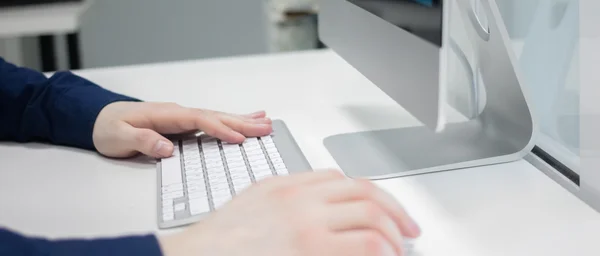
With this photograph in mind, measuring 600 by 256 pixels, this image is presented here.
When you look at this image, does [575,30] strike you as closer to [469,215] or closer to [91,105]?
[469,215]

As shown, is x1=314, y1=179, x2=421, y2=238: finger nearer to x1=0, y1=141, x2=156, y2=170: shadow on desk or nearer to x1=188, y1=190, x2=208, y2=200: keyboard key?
x1=188, y1=190, x2=208, y2=200: keyboard key

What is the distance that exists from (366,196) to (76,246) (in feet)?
0.69

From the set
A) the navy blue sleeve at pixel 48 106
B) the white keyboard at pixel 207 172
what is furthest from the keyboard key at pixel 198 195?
the navy blue sleeve at pixel 48 106

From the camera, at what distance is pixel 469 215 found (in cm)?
60

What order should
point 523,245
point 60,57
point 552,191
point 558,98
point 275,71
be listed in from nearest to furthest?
point 523,245 < point 552,191 < point 558,98 < point 275,71 < point 60,57

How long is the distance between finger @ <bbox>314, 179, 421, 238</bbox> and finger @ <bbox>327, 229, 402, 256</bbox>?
→ 4 cm

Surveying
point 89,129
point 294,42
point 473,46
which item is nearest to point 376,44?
point 473,46

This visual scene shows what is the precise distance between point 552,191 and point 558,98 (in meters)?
0.16

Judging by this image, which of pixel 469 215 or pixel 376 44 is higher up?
pixel 376 44

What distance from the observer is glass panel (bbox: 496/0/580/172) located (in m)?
0.73

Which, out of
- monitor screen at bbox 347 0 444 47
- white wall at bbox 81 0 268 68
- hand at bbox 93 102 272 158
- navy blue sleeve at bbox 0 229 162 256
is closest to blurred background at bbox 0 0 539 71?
white wall at bbox 81 0 268 68

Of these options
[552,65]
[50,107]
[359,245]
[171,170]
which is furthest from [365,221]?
[50,107]

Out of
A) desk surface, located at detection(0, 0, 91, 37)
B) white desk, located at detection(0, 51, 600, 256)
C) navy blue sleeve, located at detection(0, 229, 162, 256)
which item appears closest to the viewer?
navy blue sleeve, located at detection(0, 229, 162, 256)

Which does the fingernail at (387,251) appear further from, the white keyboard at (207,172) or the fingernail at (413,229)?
the white keyboard at (207,172)
